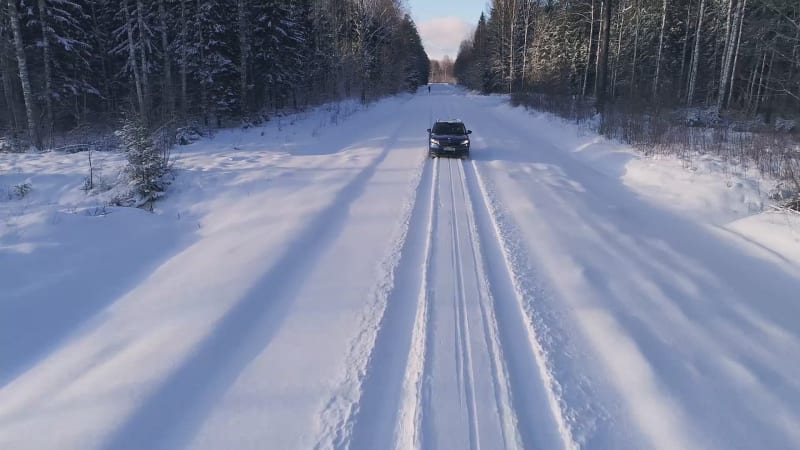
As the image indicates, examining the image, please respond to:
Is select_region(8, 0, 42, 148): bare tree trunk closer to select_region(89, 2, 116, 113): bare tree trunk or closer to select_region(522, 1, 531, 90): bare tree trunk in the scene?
select_region(89, 2, 116, 113): bare tree trunk

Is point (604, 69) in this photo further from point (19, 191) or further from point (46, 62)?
point (46, 62)

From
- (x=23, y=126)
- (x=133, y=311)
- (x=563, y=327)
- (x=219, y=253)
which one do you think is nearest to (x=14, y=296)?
(x=133, y=311)

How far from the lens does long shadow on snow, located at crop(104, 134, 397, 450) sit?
3205mm

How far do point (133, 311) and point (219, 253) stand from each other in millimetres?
1717

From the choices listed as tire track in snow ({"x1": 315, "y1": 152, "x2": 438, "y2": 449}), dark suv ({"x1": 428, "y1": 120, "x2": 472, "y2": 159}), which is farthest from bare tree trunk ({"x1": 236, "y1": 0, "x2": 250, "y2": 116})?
tire track in snow ({"x1": 315, "y1": 152, "x2": 438, "y2": 449})

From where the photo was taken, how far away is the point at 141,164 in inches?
371

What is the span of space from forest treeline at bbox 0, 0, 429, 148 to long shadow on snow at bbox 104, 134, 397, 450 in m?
12.0

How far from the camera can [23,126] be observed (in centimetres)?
2061

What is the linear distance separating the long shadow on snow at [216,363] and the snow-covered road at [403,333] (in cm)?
2

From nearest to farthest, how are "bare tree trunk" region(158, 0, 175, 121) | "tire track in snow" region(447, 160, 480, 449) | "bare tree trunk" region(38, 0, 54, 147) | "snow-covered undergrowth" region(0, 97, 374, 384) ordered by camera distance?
"tire track in snow" region(447, 160, 480, 449), "snow-covered undergrowth" region(0, 97, 374, 384), "bare tree trunk" region(38, 0, 54, 147), "bare tree trunk" region(158, 0, 175, 121)

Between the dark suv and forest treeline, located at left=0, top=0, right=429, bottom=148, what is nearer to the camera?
the dark suv

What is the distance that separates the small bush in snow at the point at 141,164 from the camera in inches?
364

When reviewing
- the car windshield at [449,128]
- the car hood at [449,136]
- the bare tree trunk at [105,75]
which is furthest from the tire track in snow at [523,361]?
the bare tree trunk at [105,75]

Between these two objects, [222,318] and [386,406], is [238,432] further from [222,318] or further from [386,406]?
[222,318]
